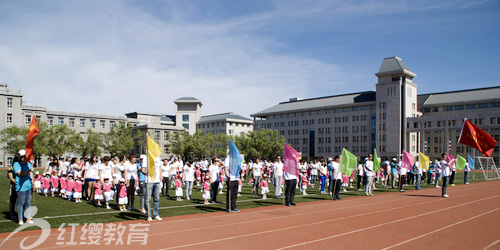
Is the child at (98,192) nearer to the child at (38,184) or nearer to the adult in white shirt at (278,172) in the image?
the child at (38,184)

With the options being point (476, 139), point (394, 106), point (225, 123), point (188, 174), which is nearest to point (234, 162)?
point (188, 174)

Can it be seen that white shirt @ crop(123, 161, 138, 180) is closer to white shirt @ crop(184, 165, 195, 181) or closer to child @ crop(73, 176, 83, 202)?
child @ crop(73, 176, 83, 202)

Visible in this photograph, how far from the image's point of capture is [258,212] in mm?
14578

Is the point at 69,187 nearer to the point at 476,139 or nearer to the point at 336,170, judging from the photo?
the point at 336,170

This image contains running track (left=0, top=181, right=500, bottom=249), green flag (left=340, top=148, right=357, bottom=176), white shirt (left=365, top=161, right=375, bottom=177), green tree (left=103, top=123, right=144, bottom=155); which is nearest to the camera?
running track (left=0, top=181, right=500, bottom=249)

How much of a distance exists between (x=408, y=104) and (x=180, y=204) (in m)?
81.5

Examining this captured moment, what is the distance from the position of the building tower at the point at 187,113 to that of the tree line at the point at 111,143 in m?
43.8

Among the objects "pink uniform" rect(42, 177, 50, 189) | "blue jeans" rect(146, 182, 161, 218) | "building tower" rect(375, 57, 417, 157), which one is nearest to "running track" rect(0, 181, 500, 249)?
"blue jeans" rect(146, 182, 161, 218)

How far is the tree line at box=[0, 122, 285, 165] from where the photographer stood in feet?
209

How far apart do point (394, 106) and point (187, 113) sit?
65852 mm

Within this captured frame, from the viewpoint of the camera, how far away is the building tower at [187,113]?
12606cm

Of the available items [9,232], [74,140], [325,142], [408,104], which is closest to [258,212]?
[9,232]

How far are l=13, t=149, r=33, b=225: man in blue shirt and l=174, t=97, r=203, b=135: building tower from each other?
115 meters

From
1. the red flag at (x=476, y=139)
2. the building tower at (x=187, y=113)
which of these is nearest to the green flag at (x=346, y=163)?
the red flag at (x=476, y=139)
